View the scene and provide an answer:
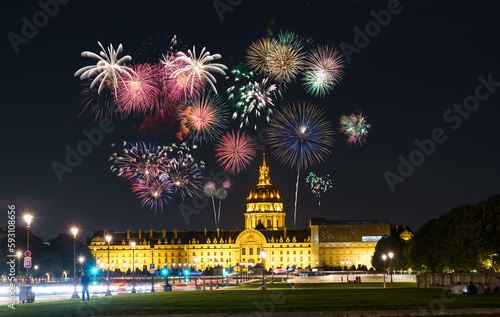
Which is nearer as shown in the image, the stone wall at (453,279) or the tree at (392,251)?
the stone wall at (453,279)

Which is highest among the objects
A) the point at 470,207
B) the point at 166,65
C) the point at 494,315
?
the point at 166,65

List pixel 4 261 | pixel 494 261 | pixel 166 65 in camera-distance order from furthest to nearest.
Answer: pixel 4 261 → pixel 494 261 → pixel 166 65

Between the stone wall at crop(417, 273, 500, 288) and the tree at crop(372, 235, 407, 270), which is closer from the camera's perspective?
the stone wall at crop(417, 273, 500, 288)

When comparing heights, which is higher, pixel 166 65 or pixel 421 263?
pixel 166 65

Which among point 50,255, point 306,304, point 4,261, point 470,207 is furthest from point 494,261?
point 50,255

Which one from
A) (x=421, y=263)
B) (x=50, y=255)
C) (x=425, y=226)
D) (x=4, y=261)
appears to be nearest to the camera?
(x=421, y=263)

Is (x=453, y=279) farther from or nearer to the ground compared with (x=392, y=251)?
nearer to the ground

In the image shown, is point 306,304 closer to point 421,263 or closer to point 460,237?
point 460,237

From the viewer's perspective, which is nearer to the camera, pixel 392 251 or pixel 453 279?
pixel 453 279
